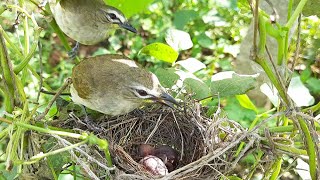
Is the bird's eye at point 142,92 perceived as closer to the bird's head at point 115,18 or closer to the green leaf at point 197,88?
the green leaf at point 197,88

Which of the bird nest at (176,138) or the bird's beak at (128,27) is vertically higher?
the bird's beak at (128,27)

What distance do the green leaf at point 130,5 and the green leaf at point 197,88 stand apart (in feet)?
0.79

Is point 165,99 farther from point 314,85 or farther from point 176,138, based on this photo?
point 314,85

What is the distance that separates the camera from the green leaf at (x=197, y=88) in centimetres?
158

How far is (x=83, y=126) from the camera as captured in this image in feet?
5.31

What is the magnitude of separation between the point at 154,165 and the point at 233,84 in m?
0.34

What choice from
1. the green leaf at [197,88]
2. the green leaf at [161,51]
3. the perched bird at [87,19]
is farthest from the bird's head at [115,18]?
the green leaf at [197,88]

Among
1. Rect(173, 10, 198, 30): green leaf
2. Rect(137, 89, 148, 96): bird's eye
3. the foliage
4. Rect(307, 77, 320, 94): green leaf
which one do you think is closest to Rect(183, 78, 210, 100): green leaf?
the foliage

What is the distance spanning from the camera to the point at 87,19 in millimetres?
1947

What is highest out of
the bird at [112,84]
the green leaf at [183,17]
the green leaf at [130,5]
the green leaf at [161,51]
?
the green leaf at [130,5]

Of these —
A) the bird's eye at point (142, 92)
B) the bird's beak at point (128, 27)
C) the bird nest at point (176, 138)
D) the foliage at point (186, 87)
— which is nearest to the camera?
the foliage at point (186, 87)

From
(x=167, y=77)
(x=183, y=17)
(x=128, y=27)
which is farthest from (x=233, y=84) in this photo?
(x=183, y=17)

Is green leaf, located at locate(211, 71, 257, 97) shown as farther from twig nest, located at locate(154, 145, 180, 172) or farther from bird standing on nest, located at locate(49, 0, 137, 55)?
bird standing on nest, located at locate(49, 0, 137, 55)

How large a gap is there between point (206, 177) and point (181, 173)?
4.3 inches
